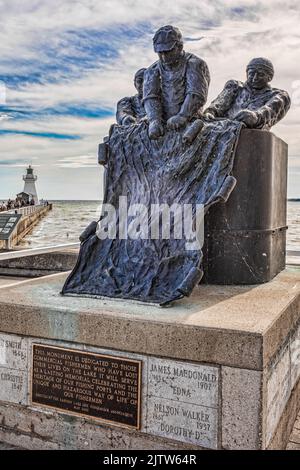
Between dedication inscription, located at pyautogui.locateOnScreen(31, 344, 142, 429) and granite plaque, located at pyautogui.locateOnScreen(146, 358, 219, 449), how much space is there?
11 centimetres

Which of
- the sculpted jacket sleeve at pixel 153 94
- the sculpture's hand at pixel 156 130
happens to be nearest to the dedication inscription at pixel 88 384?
the sculpture's hand at pixel 156 130

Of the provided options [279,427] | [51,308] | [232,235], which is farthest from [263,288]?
[51,308]

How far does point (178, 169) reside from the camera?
440cm

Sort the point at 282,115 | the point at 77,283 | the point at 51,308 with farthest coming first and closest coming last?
the point at 282,115 < the point at 77,283 < the point at 51,308

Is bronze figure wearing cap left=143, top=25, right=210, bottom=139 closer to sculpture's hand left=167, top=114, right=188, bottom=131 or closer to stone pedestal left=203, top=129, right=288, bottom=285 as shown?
sculpture's hand left=167, top=114, right=188, bottom=131

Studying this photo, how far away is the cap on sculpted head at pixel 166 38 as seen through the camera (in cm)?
443

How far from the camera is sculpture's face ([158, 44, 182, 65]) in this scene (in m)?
4.52

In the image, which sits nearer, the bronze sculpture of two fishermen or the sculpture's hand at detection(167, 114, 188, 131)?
the bronze sculpture of two fishermen

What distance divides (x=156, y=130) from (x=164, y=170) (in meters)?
0.38

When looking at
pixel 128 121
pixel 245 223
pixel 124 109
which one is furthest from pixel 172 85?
pixel 245 223

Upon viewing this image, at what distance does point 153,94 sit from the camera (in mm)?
4684

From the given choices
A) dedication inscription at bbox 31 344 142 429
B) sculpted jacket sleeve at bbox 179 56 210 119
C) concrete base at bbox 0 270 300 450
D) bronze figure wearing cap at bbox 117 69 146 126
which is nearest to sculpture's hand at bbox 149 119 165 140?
sculpted jacket sleeve at bbox 179 56 210 119
